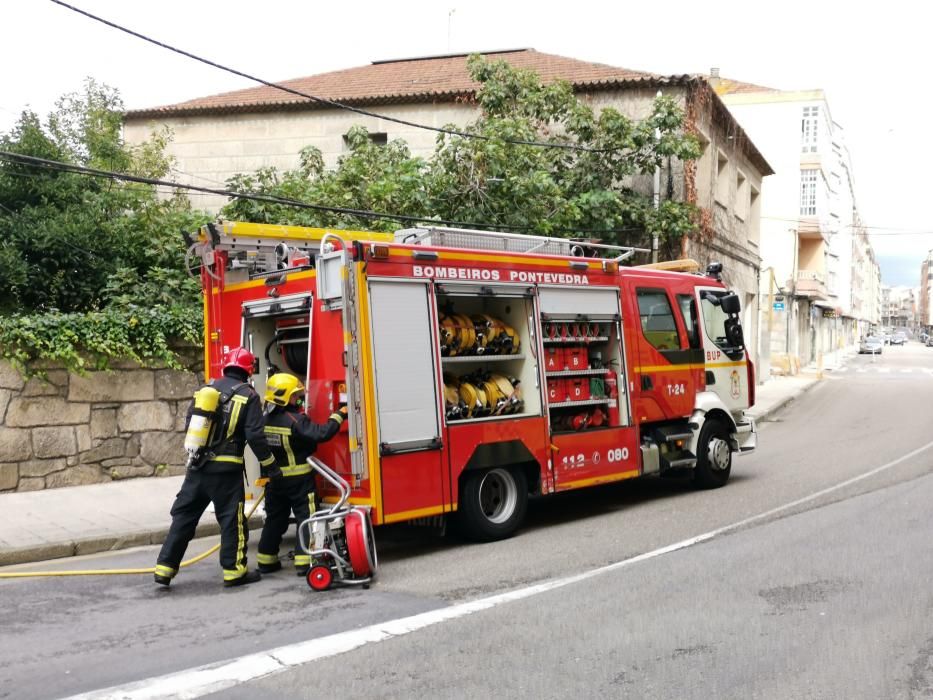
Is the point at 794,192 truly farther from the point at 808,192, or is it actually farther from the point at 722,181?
the point at 722,181

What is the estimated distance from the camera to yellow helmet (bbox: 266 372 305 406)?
272 inches

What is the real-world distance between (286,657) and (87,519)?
4607 millimetres

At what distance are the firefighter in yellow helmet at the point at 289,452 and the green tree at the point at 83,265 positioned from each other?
4.26m

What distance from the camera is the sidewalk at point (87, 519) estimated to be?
786cm

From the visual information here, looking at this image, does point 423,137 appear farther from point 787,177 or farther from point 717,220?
point 787,177

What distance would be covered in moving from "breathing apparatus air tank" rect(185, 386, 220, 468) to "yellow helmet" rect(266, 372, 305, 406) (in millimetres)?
440

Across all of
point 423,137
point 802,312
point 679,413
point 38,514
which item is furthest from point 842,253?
point 38,514

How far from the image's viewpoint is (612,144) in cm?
1827

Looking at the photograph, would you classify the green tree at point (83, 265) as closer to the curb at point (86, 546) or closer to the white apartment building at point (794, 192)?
the curb at point (86, 546)

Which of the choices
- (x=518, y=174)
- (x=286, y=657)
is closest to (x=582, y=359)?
(x=286, y=657)

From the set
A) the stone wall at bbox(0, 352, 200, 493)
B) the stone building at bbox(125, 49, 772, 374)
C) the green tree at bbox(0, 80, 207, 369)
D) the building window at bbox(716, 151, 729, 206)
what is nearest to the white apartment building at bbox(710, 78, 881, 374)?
the building window at bbox(716, 151, 729, 206)

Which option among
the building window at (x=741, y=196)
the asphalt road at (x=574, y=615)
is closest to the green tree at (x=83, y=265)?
the asphalt road at (x=574, y=615)

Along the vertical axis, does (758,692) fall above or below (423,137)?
below

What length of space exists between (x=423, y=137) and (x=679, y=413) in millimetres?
12260
